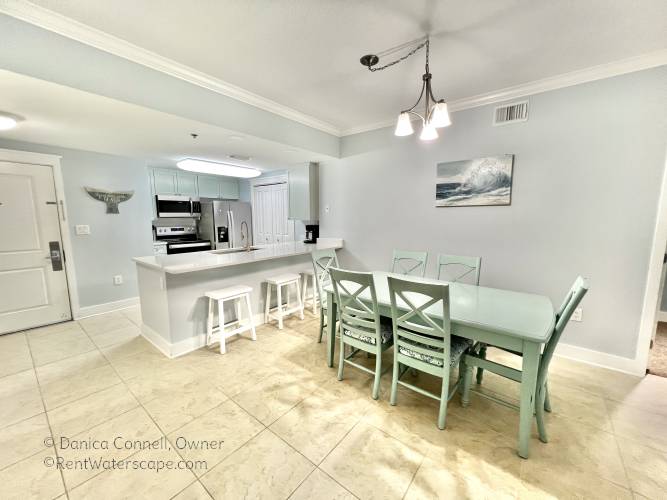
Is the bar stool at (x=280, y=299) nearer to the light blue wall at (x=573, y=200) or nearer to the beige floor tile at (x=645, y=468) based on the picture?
the light blue wall at (x=573, y=200)

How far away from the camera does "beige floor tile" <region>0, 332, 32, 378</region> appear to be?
8.07 ft

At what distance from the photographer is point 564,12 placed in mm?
1655

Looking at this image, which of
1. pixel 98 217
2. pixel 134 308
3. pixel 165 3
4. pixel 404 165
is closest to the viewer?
pixel 165 3

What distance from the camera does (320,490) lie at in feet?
4.53

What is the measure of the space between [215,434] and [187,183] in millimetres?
4497

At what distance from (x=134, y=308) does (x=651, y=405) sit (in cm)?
579

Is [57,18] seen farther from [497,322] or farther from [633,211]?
[633,211]

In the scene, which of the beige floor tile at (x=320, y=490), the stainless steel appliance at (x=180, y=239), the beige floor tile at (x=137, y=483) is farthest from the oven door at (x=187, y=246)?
the beige floor tile at (x=320, y=490)

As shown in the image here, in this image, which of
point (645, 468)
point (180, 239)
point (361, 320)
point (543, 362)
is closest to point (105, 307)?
point (180, 239)

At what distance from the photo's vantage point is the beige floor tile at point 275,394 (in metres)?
1.93

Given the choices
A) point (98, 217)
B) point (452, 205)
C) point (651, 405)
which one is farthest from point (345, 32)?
point (98, 217)

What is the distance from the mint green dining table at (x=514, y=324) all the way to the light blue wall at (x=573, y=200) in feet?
2.93

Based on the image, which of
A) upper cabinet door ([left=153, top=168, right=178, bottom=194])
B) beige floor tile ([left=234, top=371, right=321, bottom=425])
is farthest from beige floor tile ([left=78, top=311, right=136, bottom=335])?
beige floor tile ([left=234, top=371, right=321, bottom=425])

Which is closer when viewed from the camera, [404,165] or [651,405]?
[651,405]
